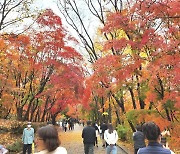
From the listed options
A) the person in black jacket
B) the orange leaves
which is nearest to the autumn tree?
the orange leaves

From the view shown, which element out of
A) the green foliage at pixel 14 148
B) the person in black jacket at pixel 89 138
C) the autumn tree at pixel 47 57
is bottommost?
the green foliage at pixel 14 148

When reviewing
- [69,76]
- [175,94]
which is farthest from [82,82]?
[175,94]

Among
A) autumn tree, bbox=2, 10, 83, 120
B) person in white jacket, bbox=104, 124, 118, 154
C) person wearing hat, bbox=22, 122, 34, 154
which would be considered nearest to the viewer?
person in white jacket, bbox=104, 124, 118, 154

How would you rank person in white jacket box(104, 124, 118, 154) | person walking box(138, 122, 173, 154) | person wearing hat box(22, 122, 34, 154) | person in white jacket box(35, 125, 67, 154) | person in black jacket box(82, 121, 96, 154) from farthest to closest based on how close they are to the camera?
person wearing hat box(22, 122, 34, 154)
person in black jacket box(82, 121, 96, 154)
person in white jacket box(104, 124, 118, 154)
person walking box(138, 122, 173, 154)
person in white jacket box(35, 125, 67, 154)

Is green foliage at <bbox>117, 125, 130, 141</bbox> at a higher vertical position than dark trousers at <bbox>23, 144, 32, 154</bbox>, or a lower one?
higher

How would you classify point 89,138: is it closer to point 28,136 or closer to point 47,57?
point 28,136

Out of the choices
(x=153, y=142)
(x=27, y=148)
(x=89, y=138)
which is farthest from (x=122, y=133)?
(x=153, y=142)

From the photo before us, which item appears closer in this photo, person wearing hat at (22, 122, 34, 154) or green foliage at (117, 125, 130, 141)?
person wearing hat at (22, 122, 34, 154)

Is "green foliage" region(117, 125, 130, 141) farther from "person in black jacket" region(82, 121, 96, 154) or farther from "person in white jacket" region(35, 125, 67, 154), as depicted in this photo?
"person in white jacket" region(35, 125, 67, 154)

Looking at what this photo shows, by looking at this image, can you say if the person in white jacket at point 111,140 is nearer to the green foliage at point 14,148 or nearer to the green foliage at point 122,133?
the green foliage at point 14,148

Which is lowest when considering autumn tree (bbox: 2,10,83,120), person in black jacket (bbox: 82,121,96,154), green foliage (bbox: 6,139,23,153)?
green foliage (bbox: 6,139,23,153)

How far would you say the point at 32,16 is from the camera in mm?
15586

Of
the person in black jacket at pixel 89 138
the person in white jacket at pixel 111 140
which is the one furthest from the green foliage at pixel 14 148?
the person in white jacket at pixel 111 140

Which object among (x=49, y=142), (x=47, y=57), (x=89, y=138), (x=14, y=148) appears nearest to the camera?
(x=49, y=142)
